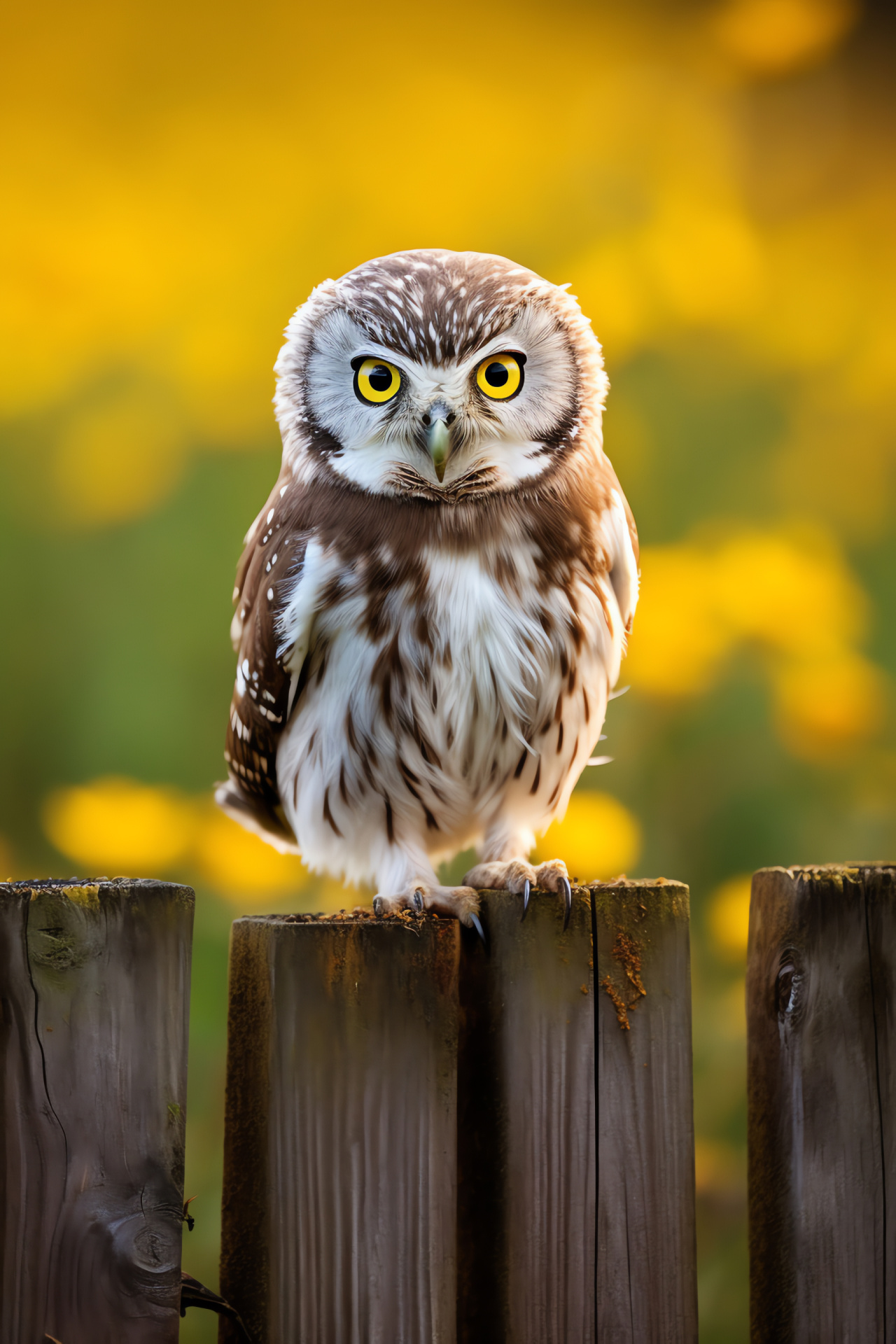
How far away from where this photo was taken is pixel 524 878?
56.2 inches

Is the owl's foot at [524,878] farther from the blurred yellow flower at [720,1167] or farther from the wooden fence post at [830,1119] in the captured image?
the blurred yellow flower at [720,1167]

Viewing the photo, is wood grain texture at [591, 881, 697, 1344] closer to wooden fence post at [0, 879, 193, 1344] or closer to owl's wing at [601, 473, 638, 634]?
wooden fence post at [0, 879, 193, 1344]

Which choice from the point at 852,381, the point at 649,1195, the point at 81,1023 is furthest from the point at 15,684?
the point at 852,381

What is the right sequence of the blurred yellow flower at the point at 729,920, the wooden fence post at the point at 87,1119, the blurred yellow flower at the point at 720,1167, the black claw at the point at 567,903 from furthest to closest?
the blurred yellow flower at the point at 729,920 < the blurred yellow flower at the point at 720,1167 < the black claw at the point at 567,903 < the wooden fence post at the point at 87,1119

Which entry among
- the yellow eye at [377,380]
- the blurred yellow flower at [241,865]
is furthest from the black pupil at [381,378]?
the blurred yellow flower at [241,865]

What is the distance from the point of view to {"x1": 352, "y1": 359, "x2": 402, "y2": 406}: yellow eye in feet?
5.36

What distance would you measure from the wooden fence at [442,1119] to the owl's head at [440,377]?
69 centimetres

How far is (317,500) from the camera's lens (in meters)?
1.74

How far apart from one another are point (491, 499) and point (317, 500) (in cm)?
28

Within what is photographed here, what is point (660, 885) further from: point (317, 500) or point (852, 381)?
point (852, 381)

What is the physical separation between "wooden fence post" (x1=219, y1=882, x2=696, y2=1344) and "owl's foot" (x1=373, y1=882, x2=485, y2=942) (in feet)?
0.27

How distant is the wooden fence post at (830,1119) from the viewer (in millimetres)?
1230

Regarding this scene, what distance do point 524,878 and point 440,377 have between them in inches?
28.1

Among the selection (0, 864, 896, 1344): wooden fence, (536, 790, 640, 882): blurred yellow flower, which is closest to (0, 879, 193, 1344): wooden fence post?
(0, 864, 896, 1344): wooden fence
